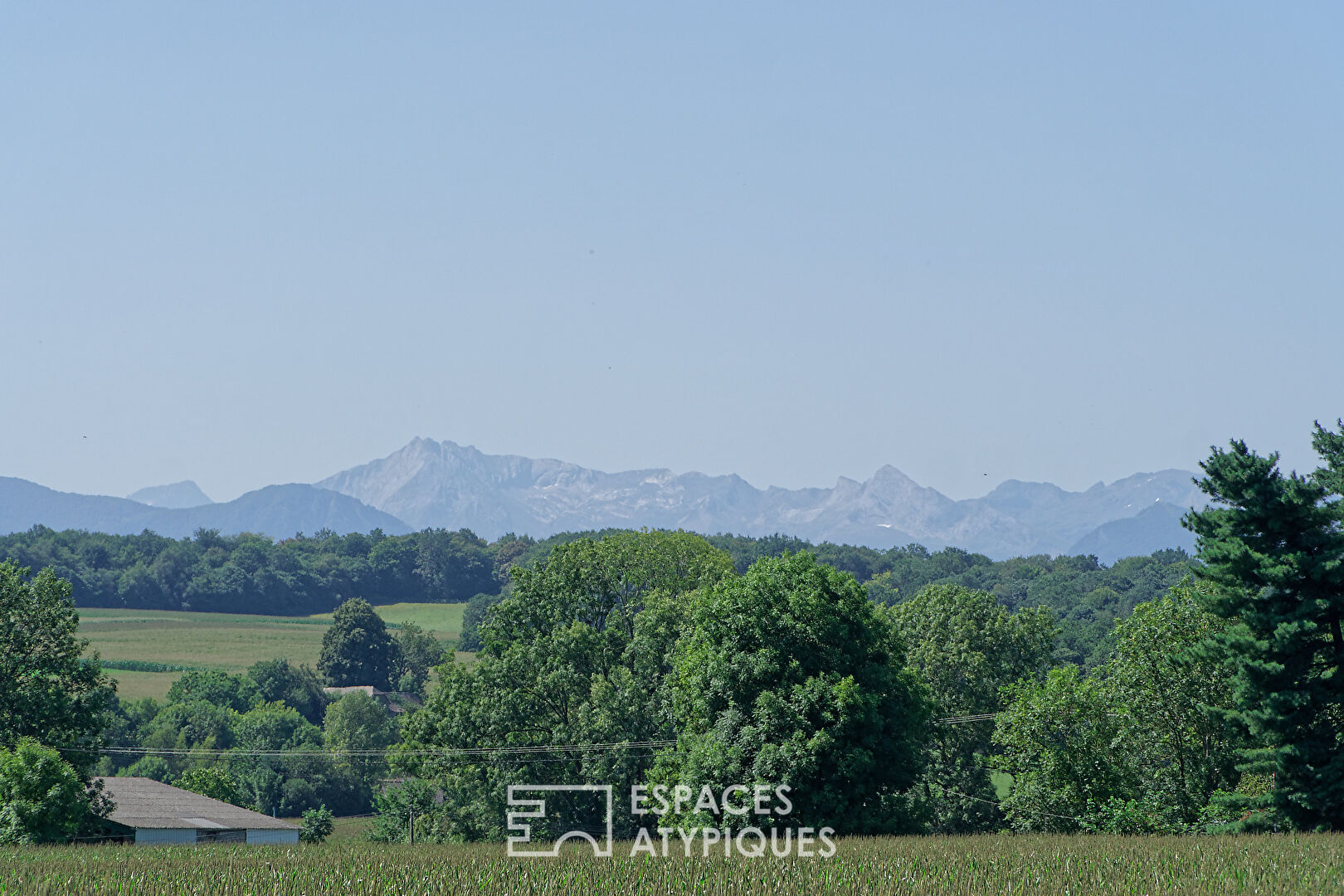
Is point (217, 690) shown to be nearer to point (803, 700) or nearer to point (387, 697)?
point (387, 697)

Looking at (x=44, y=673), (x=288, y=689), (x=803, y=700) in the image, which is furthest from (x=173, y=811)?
(x=288, y=689)

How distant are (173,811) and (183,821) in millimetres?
3529

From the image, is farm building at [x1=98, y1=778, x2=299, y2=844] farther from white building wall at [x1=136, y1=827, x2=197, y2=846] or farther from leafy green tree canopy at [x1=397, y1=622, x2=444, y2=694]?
leafy green tree canopy at [x1=397, y1=622, x2=444, y2=694]

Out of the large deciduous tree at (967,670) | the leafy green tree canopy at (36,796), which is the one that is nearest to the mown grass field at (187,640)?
the leafy green tree canopy at (36,796)

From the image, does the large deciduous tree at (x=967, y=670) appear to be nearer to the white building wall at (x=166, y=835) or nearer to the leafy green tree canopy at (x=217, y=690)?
the white building wall at (x=166, y=835)

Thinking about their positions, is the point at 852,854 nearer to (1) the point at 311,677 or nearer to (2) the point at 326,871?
(2) the point at 326,871

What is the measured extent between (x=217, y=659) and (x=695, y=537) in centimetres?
10139

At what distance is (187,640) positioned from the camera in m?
167

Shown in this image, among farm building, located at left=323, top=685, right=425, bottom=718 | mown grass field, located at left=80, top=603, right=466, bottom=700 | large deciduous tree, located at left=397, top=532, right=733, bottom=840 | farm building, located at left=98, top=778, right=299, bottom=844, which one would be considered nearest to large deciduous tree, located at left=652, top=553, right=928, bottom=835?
large deciduous tree, located at left=397, top=532, right=733, bottom=840

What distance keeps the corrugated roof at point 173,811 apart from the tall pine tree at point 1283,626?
139 ft

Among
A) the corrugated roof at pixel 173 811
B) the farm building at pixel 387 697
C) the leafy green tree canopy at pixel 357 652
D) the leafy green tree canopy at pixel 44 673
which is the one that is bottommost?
the farm building at pixel 387 697

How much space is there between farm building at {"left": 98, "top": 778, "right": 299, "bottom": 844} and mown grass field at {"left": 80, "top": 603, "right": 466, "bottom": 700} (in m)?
61.9

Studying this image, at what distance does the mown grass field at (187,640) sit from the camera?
13812cm

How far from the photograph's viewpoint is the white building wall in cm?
5219
